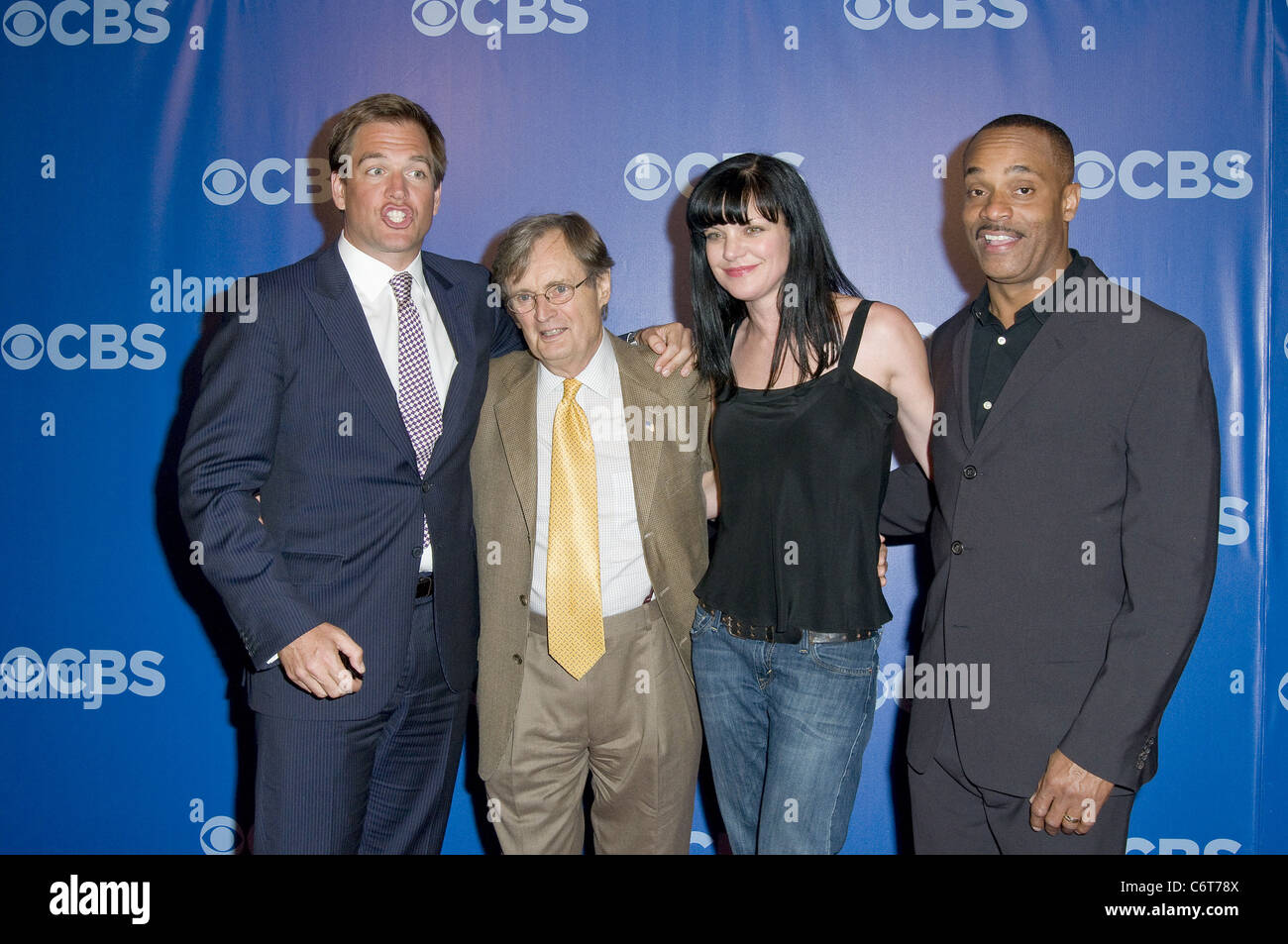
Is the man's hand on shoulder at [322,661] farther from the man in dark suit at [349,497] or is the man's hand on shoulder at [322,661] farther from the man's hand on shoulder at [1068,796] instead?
the man's hand on shoulder at [1068,796]

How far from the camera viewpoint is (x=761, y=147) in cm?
327

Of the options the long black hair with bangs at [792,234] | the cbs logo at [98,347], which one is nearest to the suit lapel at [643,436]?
the long black hair with bangs at [792,234]

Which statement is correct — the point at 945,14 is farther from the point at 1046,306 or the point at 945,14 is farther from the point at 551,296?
the point at 551,296

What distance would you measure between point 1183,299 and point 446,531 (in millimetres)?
2462

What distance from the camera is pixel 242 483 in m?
2.18

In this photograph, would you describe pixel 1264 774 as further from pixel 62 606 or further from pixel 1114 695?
pixel 62 606

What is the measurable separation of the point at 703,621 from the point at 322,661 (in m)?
0.88

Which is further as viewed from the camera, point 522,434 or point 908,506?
point 908,506

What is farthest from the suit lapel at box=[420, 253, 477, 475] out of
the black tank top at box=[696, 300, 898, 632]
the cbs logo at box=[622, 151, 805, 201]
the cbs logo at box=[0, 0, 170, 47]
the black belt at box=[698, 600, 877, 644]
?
the cbs logo at box=[0, 0, 170, 47]

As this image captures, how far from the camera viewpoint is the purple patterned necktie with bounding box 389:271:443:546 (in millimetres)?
2334

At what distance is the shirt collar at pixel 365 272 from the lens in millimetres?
2369

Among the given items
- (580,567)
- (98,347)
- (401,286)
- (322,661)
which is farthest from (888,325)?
(98,347)

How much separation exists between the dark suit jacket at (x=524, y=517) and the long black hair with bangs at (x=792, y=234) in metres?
0.24
